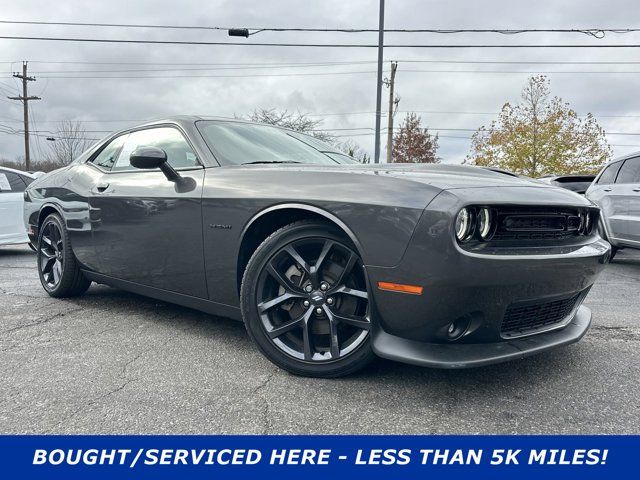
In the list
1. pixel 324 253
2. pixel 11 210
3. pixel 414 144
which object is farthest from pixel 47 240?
pixel 414 144

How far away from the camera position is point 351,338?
2479 mm

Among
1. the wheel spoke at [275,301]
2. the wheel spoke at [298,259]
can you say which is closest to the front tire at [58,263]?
the wheel spoke at [275,301]

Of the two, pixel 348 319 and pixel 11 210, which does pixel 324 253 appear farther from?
pixel 11 210

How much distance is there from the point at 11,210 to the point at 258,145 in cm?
584

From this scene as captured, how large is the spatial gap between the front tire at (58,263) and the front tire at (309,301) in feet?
7.32

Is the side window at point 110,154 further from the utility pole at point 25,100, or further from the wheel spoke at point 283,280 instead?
the utility pole at point 25,100

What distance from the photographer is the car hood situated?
2316 millimetres

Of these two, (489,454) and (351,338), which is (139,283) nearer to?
(351,338)

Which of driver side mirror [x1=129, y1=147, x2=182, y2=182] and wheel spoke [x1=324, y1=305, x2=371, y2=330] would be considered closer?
wheel spoke [x1=324, y1=305, x2=371, y2=330]

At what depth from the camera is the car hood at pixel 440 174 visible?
2316 mm

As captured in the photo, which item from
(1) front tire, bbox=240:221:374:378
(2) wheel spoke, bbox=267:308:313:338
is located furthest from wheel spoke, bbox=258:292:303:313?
(2) wheel spoke, bbox=267:308:313:338

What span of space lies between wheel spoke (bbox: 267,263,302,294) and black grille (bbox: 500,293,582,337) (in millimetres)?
958

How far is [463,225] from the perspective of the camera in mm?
2172

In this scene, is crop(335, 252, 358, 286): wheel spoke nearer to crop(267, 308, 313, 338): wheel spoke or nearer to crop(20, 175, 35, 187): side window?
crop(267, 308, 313, 338): wheel spoke
